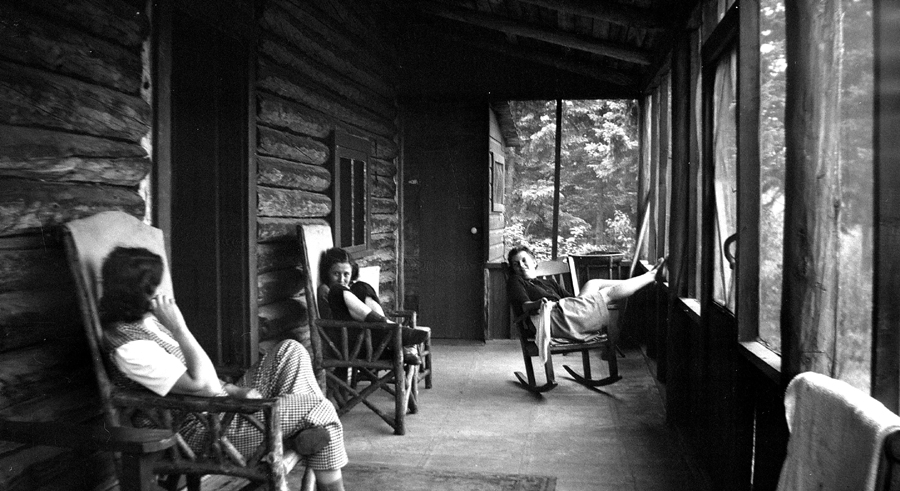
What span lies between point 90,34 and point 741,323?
8.92ft

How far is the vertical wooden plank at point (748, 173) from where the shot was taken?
300 centimetres

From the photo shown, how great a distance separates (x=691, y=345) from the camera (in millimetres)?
4453

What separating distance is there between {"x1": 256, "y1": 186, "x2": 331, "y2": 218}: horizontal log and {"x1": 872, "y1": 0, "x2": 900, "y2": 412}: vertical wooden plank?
11.7ft

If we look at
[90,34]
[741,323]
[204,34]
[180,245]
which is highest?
[204,34]

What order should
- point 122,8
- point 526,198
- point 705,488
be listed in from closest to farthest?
point 122,8 → point 705,488 → point 526,198

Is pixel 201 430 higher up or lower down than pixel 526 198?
lower down

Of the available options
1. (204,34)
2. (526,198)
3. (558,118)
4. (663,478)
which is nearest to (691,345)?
(663,478)

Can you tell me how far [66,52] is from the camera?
2.76 meters

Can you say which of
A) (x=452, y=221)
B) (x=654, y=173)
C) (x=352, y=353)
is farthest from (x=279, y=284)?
(x=654, y=173)

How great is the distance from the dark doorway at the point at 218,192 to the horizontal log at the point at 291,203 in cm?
17

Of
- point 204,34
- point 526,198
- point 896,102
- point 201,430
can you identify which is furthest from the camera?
point 526,198

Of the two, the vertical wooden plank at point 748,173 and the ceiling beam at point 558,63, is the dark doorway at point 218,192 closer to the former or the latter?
the vertical wooden plank at point 748,173

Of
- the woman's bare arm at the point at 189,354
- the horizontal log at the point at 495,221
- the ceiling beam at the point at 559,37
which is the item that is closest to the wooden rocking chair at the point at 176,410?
the woman's bare arm at the point at 189,354

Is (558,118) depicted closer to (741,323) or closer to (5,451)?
(741,323)
